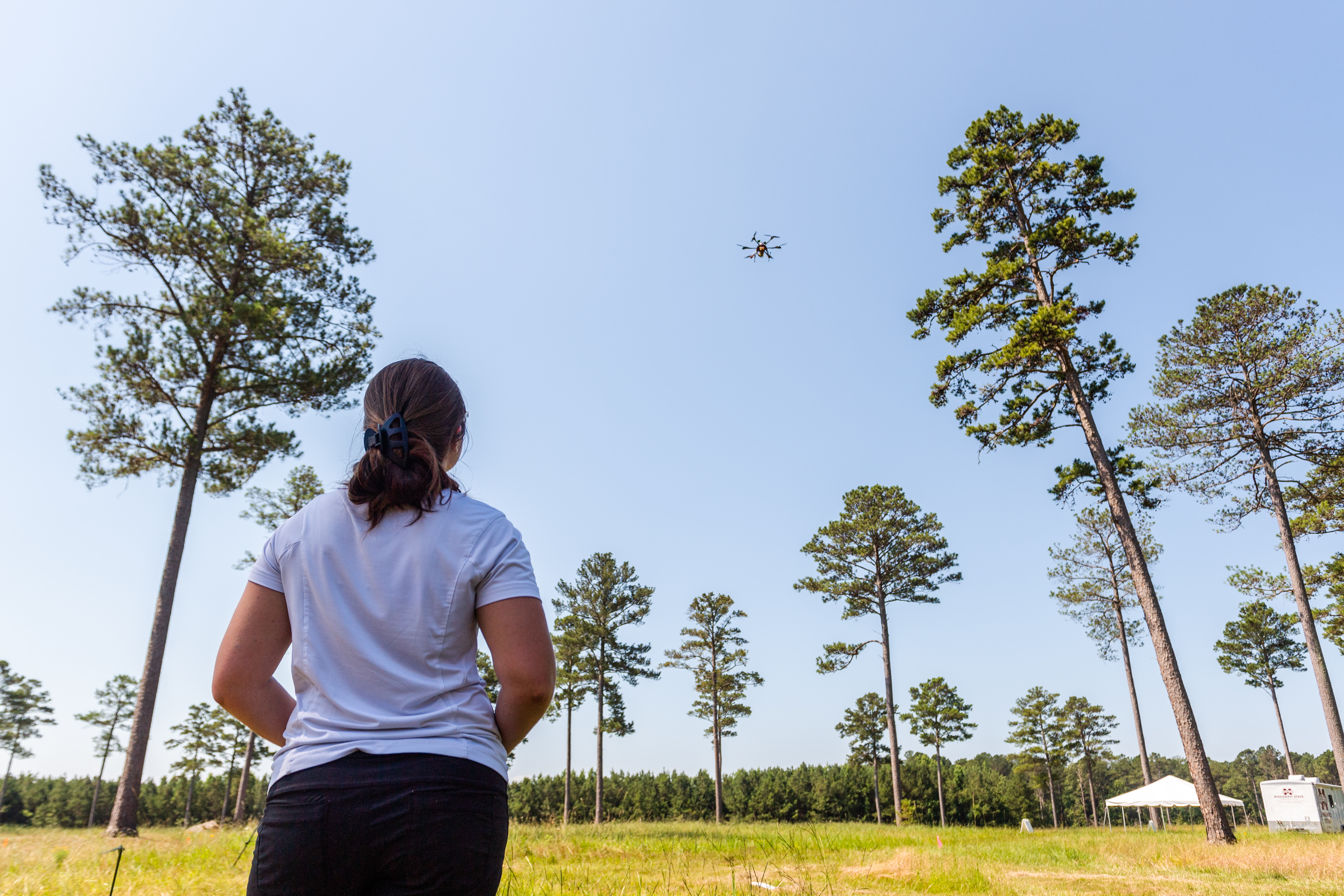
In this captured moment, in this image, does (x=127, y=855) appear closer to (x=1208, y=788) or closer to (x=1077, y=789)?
(x=1208, y=788)

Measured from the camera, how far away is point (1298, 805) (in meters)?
25.5

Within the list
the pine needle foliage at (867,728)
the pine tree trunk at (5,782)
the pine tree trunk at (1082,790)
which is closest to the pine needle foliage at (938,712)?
the pine needle foliage at (867,728)

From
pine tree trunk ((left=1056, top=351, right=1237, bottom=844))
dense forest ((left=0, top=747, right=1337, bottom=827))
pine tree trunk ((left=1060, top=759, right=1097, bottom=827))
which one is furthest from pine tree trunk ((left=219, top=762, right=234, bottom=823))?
pine tree trunk ((left=1060, top=759, right=1097, bottom=827))

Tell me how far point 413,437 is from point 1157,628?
13.8 m

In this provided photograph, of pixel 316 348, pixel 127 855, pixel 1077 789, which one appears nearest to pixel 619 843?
pixel 127 855

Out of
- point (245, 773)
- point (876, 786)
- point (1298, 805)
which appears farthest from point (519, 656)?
point (876, 786)

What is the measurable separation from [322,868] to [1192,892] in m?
8.45

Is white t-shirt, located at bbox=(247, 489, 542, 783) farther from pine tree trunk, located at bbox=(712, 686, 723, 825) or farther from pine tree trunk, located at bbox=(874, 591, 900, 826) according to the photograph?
pine tree trunk, located at bbox=(712, 686, 723, 825)

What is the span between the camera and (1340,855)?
8.88 metres

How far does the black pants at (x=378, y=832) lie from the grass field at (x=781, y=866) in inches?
133

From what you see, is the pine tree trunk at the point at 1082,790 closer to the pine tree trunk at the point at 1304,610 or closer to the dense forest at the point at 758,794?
the dense forest at the point at 758,794

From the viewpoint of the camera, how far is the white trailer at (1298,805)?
25031 millimetres

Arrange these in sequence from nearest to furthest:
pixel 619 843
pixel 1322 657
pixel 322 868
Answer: pixel 322 868
pixel 619 843
pixel 1322 657

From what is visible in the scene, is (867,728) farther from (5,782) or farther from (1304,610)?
(5,782)
